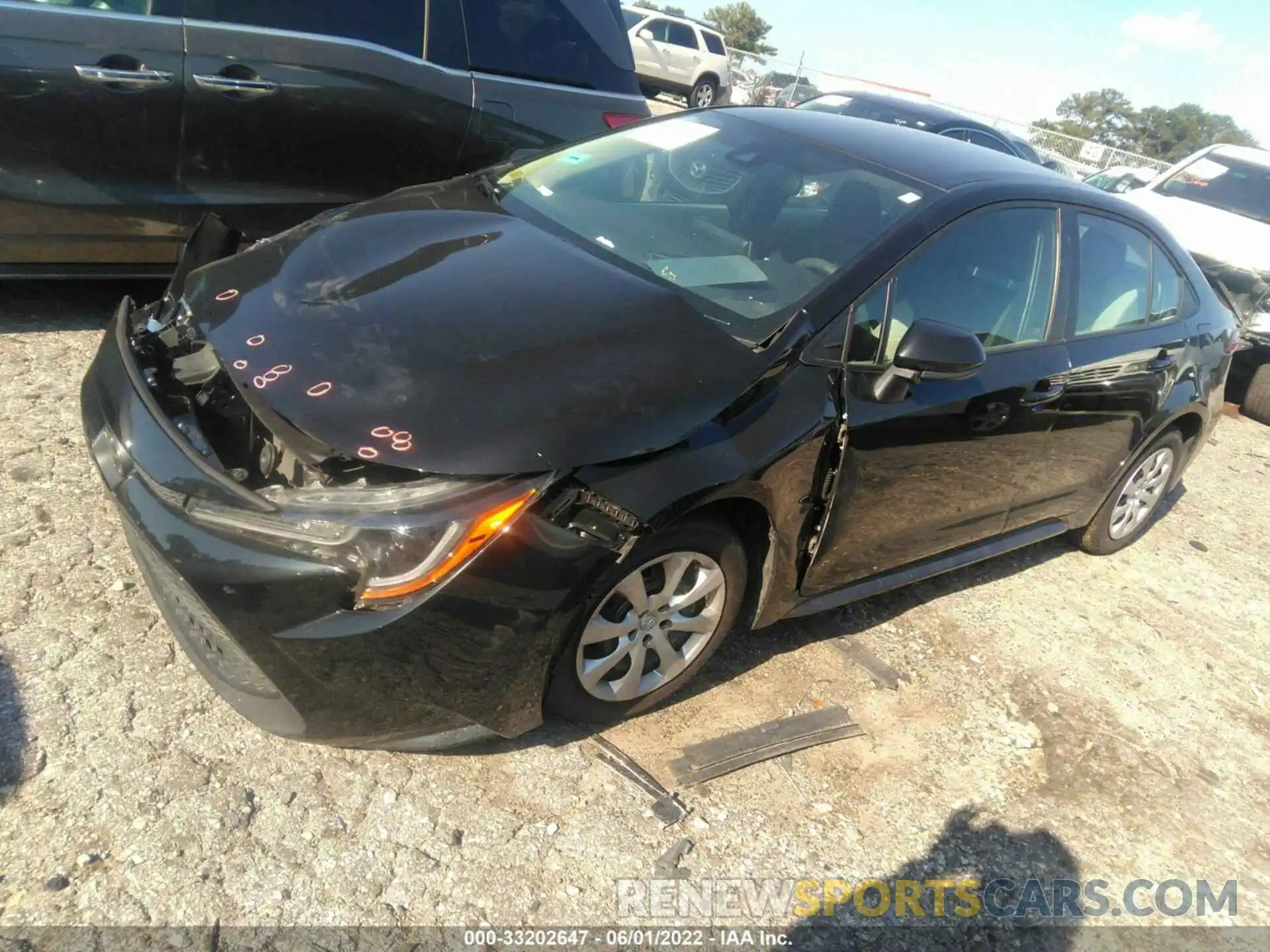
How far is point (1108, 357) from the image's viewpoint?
3725 millimetres

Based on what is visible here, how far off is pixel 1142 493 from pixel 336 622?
13.3ft

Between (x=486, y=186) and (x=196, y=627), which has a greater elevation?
(x=486, y=186)

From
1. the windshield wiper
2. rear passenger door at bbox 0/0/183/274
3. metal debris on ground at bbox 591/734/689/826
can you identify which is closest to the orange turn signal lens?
metal debris on ground at bbox 591/734/689/826

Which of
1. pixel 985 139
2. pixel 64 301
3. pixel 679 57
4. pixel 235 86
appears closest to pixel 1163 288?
pixel 235 86

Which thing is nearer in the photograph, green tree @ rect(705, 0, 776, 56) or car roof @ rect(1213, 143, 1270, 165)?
car roof @ rect(1213, 143, 1270, 165)

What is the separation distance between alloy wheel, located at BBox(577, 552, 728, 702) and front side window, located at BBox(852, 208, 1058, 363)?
0.84 meters

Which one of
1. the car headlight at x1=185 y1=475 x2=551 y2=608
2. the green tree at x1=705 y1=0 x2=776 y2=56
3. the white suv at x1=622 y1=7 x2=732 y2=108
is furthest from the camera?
the green tree at x1=705 y1=0 x2=776 y2=56

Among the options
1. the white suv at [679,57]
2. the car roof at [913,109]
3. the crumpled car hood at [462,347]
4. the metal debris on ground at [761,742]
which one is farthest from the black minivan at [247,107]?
the white suv at [679,57]

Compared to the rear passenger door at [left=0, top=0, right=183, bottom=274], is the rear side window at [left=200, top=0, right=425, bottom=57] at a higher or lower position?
higher

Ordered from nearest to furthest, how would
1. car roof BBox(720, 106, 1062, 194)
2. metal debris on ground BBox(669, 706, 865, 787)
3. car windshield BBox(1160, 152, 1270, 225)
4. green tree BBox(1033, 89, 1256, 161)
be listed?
metal debris on ground BBox(669, 706, 865, 787)
car roof BBox(720, 106, 1062, 194)
car windshield BBox(1160, 152, 1270, 225)
green tree BBox(1033, 89, 1256, 161)

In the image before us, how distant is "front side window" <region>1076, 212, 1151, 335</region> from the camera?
361 centimetres

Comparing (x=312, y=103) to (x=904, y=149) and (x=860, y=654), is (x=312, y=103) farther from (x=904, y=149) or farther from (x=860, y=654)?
(x=860, y=654)

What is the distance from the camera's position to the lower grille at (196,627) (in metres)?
2.17

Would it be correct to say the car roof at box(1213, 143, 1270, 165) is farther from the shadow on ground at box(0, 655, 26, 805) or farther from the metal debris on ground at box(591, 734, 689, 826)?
the shadow on ground at box(0, 655, 26, 805)
